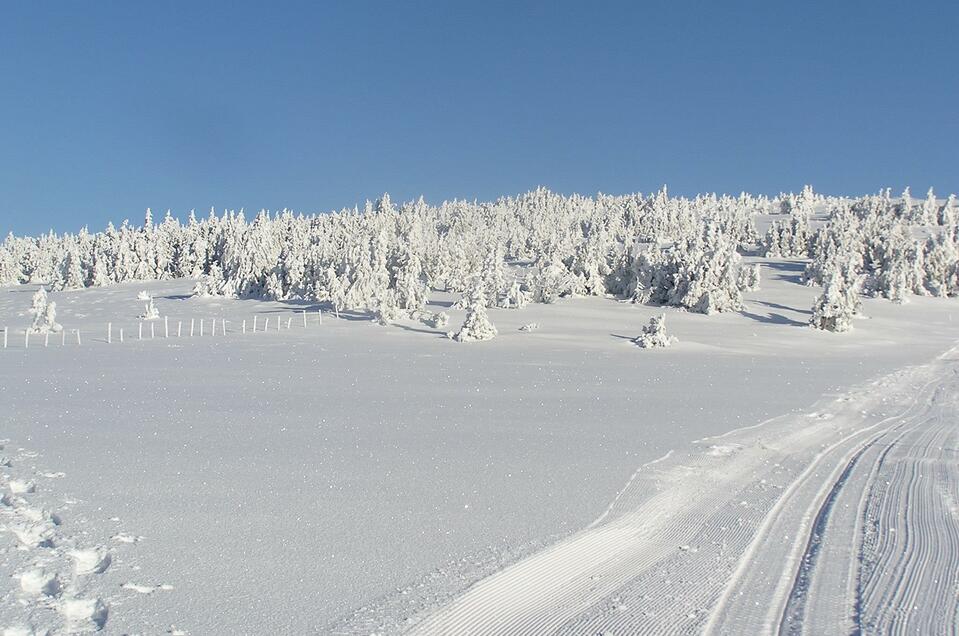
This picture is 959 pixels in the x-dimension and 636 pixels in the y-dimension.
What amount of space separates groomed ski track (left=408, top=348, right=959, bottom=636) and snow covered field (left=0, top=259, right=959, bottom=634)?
31 millimetres

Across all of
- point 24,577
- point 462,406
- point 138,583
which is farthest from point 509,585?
point 462,406

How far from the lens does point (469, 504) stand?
7820mm

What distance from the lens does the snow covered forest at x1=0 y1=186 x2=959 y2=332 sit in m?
49.6

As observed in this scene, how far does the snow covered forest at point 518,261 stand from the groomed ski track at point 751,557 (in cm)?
2419

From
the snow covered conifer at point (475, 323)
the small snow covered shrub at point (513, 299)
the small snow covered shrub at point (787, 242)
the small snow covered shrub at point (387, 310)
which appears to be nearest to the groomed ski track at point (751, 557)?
the snow covered conifer at point (475, 323)

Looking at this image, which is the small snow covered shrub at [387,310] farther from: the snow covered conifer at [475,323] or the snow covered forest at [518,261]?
the snow covered conifer at [475,323]

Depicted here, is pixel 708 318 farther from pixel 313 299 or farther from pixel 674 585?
pixel 674 585

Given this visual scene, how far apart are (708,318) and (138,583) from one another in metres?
45.7

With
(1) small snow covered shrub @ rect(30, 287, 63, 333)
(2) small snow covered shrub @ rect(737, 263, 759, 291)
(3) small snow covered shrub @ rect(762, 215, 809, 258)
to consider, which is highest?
(3) small snow covered shrub @ rect(762, 215, 809, 258)

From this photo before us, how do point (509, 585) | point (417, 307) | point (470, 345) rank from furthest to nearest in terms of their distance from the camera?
point (417, 307), point (470, 345), point (509, 585)

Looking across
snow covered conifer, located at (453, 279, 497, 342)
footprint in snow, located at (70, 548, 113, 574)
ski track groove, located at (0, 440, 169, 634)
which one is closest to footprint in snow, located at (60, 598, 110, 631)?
ski track groove, located at (0, 440, 169, 634)

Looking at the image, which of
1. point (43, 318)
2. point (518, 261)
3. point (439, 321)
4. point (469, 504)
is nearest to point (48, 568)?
point (469, 504)

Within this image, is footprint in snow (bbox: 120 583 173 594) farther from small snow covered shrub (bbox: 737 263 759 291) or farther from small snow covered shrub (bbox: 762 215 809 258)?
small snow covered shrub (bbox: 762 215 809 258)

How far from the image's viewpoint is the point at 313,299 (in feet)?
198
